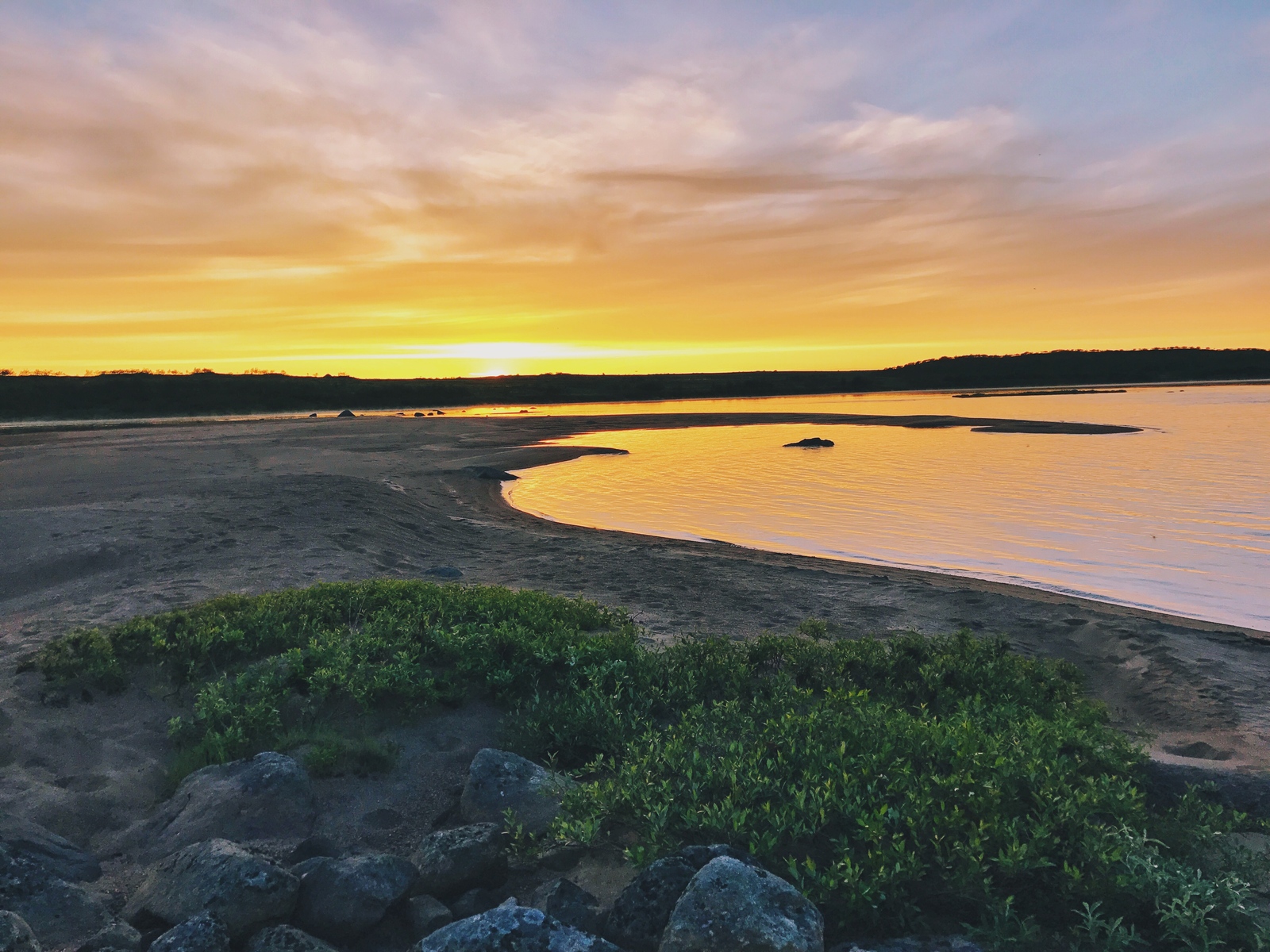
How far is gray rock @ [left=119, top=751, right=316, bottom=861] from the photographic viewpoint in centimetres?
508

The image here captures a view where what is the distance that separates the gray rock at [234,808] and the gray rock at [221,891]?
0.64 m

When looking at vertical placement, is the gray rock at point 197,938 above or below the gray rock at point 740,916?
below

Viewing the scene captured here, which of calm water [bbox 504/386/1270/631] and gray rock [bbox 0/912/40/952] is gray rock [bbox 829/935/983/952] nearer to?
gray rock [bbox 0/912/40/952]

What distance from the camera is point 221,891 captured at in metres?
4.08

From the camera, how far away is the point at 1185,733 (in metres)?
7.11

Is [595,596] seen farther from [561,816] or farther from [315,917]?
[315,917]

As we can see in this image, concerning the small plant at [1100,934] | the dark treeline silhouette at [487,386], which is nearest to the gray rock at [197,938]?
the small plant at [1100,934]

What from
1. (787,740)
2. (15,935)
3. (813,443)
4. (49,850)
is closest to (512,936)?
(15,935)

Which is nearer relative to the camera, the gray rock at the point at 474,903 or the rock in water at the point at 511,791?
the gray rock at the point at 474,903

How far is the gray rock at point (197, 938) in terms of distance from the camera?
368 centimetres

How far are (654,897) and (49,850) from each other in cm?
385

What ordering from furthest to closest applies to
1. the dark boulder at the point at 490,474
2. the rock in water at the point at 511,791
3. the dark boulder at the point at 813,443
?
1. the dark boulder at the point at 813,443
2. the dark boulder at the point at 490,474
3. the rock in water at the point at 511,791

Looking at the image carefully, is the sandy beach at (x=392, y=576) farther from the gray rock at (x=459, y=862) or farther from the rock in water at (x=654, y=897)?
the rock in water at (x=654, y=897)

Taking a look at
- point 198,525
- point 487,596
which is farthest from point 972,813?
point 198,525
